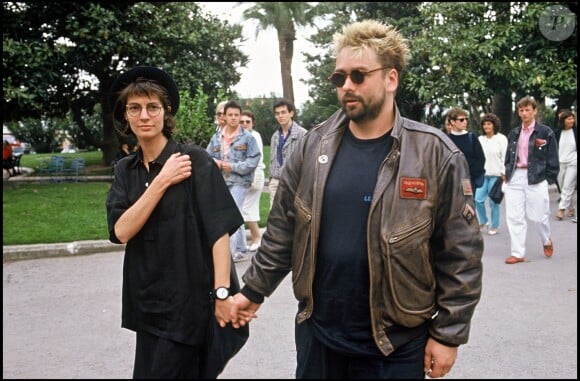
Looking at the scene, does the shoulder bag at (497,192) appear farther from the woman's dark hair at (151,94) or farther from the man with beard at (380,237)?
the woman's dark hair at (151,94)

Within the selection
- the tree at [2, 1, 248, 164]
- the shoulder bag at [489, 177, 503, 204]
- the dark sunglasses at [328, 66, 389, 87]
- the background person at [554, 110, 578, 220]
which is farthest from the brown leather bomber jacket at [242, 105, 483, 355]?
the tree at [2, 1, 248, 164]

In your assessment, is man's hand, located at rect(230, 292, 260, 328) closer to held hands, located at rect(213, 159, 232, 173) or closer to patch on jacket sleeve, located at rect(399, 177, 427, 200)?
patch on jacket sleeve, located at rect(399, 177, 427, 200)

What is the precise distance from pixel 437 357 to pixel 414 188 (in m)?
0.63

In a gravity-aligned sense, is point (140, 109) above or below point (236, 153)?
above

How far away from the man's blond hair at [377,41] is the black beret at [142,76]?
0.79 metres

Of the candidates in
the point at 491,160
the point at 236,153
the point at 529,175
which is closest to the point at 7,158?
the point at 236,153

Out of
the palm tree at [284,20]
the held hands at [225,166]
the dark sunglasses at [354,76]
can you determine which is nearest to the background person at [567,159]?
the held hands at [225,166]

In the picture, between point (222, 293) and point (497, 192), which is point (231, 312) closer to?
point (222, 293)

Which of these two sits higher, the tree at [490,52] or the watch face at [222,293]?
the tree at [490,52]

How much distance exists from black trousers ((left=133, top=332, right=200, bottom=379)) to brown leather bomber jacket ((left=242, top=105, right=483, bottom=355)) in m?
0.60

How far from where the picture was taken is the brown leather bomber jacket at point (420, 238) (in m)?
2.19

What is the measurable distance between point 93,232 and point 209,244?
24.0 ft

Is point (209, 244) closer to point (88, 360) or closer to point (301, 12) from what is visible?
point (88, 360)

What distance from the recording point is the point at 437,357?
2252 millimetres
